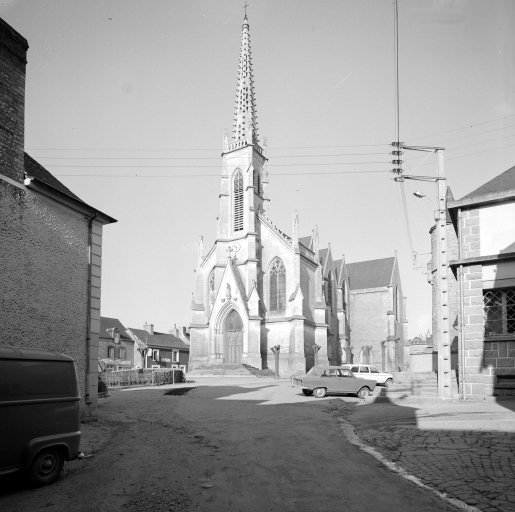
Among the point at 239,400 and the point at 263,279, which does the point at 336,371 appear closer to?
the point at 239,400

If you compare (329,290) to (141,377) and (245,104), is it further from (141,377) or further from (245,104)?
(141,377)

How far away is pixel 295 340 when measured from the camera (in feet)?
150

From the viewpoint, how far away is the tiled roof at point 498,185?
17.4 meters

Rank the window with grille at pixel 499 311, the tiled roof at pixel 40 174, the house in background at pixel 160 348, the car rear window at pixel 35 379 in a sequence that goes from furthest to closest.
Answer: the house in background at pixel 160 348
the window with grille at pixel 499 311
the tiled roof at pixel 40 174
the car rear window at pixel 35 379

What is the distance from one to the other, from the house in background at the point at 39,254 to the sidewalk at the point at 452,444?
740 cm

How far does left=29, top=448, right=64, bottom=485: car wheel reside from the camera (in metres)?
7.28

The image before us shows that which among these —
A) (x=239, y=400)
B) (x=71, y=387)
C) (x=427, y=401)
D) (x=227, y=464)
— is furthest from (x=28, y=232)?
(x=427, y=401)

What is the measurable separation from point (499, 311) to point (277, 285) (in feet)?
105

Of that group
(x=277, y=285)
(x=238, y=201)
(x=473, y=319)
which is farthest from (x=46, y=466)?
(x=238, y=201)

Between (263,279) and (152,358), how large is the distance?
21.6m

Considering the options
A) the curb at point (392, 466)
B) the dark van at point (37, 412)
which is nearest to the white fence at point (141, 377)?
the curb at point (392, 466)

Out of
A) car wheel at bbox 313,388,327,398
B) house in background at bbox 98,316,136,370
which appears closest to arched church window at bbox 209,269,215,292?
house in background at bbox 98,316,136,370

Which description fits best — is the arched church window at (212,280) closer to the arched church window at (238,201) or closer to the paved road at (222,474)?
the arched church window at (238,201)

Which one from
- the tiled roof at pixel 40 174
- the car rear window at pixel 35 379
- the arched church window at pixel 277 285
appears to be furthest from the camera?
the arched church window at pixel 277 285
